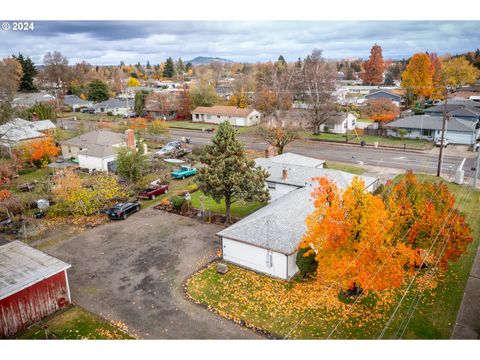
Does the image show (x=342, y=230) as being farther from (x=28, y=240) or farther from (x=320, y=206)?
(x=28, y=240)

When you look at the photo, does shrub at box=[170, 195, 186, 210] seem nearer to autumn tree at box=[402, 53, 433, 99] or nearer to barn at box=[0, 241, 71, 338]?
barn at box=[0, 241, 71, 338]

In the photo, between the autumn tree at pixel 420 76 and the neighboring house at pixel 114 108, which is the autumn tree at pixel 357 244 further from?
the neighboring house at pixel 114 108

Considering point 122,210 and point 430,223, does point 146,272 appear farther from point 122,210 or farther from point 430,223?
point 430,223

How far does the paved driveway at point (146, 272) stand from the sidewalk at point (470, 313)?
991 cm

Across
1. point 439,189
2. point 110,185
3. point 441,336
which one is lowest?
point 441,336

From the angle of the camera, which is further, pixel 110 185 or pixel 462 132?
pixel 462 132

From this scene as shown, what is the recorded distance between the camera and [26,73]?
108 metres

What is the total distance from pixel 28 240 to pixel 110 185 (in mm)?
8569

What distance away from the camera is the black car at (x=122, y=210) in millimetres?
32000

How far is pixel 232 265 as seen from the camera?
24.7 meters

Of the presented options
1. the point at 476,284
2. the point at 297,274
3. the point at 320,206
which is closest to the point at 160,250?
the point at 297,274

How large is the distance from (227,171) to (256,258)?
779 centimetres

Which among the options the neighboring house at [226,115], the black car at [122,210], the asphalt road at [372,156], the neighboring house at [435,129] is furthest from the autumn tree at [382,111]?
the black car at [122,210]

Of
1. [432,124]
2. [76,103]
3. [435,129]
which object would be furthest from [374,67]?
[76,103]
